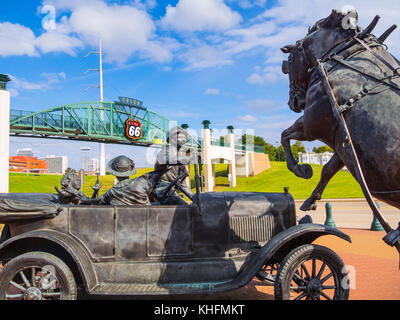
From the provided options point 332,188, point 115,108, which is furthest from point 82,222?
point 115,108

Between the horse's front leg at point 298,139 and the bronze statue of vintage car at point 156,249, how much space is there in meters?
0.67

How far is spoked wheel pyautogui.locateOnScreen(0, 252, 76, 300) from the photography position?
3277 mm

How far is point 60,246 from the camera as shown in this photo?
141 inches

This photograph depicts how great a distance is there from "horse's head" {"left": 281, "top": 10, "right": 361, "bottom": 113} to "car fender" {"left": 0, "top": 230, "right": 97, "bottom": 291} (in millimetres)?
3696

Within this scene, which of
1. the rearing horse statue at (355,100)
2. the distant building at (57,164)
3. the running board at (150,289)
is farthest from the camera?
the distant building at (57,164)

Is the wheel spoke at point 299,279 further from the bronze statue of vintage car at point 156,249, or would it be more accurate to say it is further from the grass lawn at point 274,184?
the grass lawn at point 274,184

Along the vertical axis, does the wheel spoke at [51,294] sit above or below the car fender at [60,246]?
below

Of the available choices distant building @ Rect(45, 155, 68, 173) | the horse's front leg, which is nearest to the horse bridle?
the horse's front leg

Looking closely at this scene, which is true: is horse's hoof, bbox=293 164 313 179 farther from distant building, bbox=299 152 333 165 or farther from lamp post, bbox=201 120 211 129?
distant building, bbox=299 152 333 165

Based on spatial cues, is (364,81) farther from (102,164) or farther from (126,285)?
(102,164)

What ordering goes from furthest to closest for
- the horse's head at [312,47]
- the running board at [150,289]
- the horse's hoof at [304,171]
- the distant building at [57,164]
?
the distant building at [57,164], the horse's hoof at [304,171], the horse's head at [312,47], the running board at [150,289]

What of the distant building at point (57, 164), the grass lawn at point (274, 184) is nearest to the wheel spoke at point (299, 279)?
the grass lawn at point (274, 184)

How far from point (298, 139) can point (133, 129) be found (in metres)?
31.5

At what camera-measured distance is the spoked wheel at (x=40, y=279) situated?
10.8 feet
